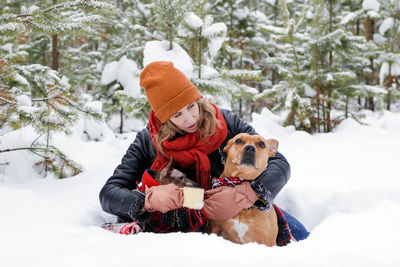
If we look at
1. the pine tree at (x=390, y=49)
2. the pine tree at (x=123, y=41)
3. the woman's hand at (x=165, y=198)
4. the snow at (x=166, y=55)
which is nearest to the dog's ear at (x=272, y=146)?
the woman's hand at (x=165, y=198)

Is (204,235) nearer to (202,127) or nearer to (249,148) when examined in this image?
(249,148)

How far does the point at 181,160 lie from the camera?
198cm

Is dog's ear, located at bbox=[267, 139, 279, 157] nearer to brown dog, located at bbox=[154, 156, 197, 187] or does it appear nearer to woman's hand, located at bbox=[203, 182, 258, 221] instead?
woman's hand, located at bbox=[203, 182, 258, 221]

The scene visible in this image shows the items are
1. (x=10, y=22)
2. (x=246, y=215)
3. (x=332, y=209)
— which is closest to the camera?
(x=246, y=215)

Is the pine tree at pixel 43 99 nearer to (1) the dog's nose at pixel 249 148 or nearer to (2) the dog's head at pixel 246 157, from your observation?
(2) the dog's head at pixel 246 157

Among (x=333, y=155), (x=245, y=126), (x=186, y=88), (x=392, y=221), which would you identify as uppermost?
(x=186, y=88)

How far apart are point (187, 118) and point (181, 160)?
0.30 metres

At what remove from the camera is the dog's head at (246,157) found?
71.2 inches

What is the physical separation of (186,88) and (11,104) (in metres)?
1.73

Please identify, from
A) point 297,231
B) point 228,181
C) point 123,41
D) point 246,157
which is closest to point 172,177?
point 228,181

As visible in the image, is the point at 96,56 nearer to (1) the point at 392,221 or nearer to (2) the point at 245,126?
(2) the point at 245,126

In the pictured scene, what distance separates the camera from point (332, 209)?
243cm

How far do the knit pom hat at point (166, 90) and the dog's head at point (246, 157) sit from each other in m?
0.44

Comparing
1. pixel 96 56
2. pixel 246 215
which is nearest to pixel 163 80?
pixel 246 215
